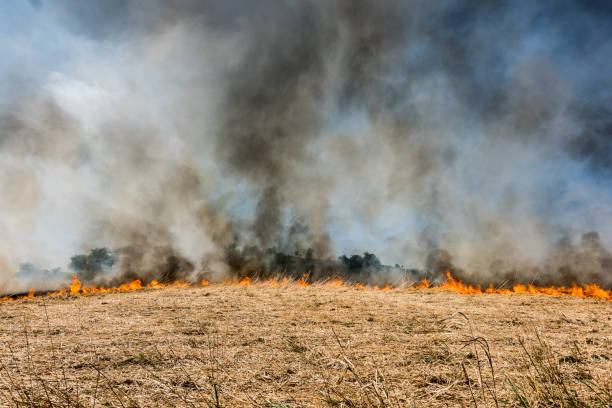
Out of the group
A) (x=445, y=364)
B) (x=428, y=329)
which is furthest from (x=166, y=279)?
(x=445, y=364)

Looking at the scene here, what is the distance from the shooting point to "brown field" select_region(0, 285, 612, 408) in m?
4.09

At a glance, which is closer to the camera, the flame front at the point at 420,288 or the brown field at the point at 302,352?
the brown field at the point at 302,352

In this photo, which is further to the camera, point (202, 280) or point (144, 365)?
point (202, 280)

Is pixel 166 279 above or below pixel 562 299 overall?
below

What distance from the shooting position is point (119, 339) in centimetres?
754

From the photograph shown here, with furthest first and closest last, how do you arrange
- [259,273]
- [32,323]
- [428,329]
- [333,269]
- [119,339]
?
[333,269] → [259,273] → [32,323] → [428,329] → [119,339]

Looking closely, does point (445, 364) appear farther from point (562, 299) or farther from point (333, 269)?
point (333, 269)

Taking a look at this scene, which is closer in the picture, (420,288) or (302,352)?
(302,352)

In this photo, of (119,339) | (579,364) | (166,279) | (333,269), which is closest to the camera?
(579,364)

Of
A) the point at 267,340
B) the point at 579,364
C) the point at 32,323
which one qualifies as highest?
the point at 579,364

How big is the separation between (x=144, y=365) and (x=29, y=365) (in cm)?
202

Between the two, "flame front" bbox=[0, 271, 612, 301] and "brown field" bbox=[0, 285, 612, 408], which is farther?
"flame front" bbox=[0, 271, 612, 301]

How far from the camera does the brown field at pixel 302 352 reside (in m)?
4.09

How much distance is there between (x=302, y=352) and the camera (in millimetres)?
6523
